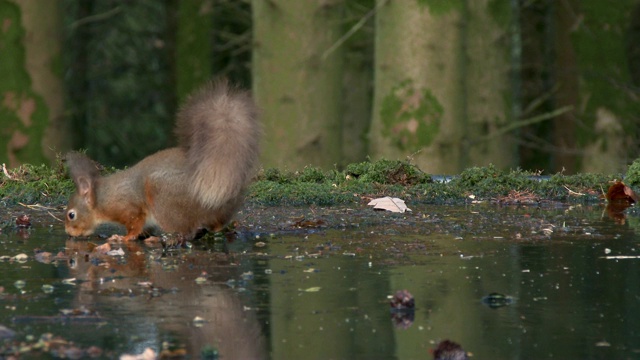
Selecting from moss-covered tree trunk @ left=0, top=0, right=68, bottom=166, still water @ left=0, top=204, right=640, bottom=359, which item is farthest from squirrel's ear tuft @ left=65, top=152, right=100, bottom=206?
moss-covered tree trunk @ left=0, top=0, right=68, bottom=166

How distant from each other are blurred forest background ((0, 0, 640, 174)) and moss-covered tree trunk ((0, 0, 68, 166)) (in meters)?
0.02

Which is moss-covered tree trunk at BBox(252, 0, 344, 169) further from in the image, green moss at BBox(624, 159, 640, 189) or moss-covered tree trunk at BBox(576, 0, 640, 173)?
moss-covered tree trunk at BBox(576, 0, 640, 173)

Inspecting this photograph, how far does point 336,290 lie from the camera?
675cm

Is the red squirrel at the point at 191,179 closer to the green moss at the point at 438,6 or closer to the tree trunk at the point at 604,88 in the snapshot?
the green moss at the point at 438,6

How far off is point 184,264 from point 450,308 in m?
2.03

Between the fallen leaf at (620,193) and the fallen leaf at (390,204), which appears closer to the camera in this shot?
the fallen leaf at (390,204)

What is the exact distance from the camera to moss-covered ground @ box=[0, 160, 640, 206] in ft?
37.1

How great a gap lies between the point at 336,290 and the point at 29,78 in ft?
37.0

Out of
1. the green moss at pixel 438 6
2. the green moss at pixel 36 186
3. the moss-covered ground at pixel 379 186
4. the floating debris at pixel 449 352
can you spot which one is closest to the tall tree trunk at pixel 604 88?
the green moss at pixel 438 6

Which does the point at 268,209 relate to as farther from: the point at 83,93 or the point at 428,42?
the point at 83,93

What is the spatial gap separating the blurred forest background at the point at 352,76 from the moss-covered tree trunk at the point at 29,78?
19mm

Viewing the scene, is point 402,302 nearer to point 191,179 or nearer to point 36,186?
point 191,179

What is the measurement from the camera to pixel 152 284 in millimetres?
6891

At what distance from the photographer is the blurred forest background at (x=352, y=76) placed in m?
16.3
